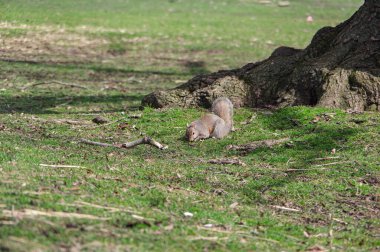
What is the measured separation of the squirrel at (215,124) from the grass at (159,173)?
0.11 meters

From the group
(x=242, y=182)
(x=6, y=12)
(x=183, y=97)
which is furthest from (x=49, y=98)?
(x=242, y=182)

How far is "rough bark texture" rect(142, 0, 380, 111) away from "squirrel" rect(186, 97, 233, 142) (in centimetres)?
90

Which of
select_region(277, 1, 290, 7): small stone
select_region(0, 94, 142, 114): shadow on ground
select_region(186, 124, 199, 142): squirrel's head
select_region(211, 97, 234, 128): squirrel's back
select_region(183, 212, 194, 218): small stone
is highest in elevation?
select_region(277, 1, 290, 7): small stone

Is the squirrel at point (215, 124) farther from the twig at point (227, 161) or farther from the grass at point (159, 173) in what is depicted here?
the twig at point (227, 161)

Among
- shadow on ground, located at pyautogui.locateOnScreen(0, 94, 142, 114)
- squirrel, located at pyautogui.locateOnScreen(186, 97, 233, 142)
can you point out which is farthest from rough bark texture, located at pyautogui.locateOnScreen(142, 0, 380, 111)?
shadow on ground, located at pyautogui.locateOnScreen(0, 94, 142, 114)

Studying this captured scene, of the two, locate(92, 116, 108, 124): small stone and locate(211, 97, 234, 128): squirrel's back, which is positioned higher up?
locate(211, 97, 234, 128): squirrel's back

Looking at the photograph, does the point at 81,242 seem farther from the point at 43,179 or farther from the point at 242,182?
the point at 242,182

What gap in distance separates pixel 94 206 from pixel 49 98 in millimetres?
6873

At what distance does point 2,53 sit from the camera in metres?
14.8

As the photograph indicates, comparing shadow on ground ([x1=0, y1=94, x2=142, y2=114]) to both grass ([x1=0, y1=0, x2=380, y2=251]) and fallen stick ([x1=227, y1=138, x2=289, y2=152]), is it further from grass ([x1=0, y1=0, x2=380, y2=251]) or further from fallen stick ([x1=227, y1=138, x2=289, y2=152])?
fallen stick ([x1=227, y1=138, x2=289, y2=152])

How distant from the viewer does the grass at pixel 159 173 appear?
5.17 m

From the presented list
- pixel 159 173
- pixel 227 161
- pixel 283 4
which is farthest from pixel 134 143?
pixel 283 4

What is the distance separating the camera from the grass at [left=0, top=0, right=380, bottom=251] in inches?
203

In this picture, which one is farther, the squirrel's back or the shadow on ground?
the shadow on ground
